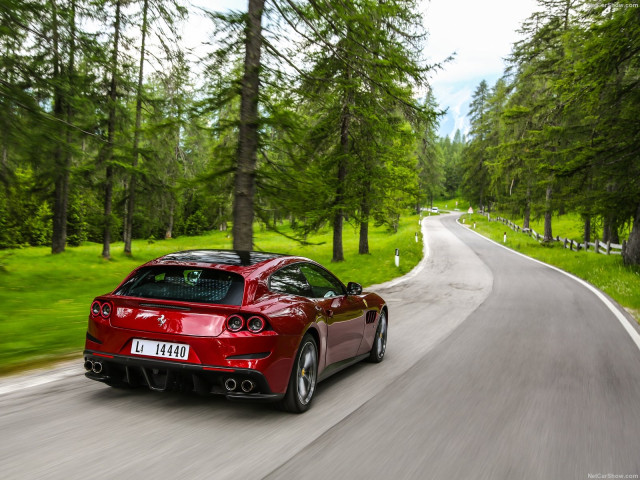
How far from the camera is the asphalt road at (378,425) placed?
3.33 m

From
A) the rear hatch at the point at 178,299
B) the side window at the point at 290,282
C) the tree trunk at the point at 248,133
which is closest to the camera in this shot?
the rear hatch at the point at 178,299

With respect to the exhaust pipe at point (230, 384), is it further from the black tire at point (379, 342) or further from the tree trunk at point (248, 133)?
the tree trunk at point (248, 133)

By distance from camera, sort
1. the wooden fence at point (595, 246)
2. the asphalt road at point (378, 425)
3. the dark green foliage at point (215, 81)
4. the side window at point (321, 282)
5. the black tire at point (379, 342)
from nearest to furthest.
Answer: the asphalt road at point (378, 425), the side window at point (321, 282), the black tire at point (379, 342), the dark green foliage at point (215, 81), the wooden fence at point (595, 246)

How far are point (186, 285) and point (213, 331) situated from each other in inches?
24.8

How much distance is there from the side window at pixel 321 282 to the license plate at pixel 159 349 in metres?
1.67

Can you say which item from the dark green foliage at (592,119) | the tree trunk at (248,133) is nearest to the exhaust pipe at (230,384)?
the tree trunk at (248,133)

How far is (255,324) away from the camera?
13.4 ft

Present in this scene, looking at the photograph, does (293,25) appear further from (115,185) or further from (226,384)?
(115,185)

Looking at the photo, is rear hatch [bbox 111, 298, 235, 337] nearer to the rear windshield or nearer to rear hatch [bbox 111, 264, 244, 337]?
rear hatch [bbox 111, 264, 244, 337]

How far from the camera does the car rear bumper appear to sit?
3959mm

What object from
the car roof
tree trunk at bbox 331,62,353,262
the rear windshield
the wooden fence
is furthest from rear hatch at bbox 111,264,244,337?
the wooden fence

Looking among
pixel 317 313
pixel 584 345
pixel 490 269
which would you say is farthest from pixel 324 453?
pixel 490 269

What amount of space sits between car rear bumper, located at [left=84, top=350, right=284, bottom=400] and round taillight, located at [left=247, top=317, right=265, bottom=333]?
313mm

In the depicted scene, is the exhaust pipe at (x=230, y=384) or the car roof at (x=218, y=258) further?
the car roof at (x=218, y=258)
